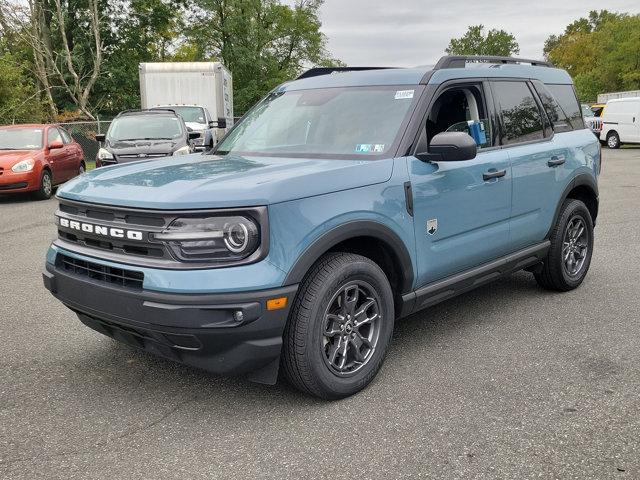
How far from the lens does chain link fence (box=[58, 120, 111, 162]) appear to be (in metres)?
25.1

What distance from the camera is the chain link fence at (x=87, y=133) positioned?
2514 cm

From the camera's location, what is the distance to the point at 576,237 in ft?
18.1

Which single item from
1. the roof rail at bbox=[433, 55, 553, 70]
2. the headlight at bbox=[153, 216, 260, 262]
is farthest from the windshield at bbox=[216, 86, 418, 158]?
the headlight at bbox=[153, 216, 260, 262]

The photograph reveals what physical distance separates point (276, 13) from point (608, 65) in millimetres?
33828

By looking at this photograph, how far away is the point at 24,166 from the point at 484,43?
96.4 metres

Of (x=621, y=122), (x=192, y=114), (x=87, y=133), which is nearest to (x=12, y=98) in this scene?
(x=87, y=133)

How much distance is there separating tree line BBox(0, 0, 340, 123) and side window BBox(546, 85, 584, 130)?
21712 mm

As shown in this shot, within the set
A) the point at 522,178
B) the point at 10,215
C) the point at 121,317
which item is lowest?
the point at 10,215

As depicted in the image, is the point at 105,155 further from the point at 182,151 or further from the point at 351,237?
the point at 351,237

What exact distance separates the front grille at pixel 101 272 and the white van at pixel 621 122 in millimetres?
24866

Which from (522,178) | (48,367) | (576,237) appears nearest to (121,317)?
(48,367)

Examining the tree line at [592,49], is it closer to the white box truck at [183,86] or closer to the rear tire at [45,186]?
the white box truck at [183,86]

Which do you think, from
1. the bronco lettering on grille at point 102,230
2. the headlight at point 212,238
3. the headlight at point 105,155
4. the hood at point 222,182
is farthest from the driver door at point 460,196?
the headlight at point 105,155

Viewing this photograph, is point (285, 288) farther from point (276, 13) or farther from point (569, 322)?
point (276, 13)
